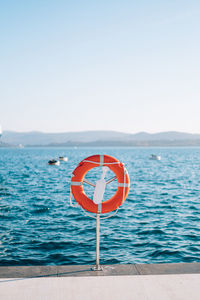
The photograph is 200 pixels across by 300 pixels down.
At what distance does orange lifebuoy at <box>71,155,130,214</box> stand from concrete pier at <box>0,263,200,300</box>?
69 cm

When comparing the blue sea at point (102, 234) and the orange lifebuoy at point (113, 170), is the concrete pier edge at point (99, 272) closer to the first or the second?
the orange lifebuoy at point (113, 170)

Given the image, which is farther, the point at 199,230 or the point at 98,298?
the point at 199,230

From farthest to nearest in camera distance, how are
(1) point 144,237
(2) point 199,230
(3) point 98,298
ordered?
(2) point 199,230, (1) point 144,237, (3) point 98,298

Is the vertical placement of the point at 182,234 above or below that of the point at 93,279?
below

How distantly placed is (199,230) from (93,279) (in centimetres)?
535


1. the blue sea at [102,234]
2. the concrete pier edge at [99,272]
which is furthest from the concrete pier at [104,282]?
the blue sea at [102,234]

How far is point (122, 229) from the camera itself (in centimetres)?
806

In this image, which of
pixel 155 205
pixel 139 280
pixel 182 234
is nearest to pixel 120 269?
pixel 139 280

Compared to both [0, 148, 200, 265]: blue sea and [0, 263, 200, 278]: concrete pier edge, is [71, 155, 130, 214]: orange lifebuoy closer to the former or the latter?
[0, 263, 200, 278]: concrete pier edge

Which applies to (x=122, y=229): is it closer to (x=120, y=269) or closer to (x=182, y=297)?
(x=120, y=269)

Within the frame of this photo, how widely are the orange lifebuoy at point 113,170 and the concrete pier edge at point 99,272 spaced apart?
0.68m

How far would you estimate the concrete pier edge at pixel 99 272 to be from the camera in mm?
3360

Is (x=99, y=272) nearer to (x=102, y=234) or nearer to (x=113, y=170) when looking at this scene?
(x=113, y=170)

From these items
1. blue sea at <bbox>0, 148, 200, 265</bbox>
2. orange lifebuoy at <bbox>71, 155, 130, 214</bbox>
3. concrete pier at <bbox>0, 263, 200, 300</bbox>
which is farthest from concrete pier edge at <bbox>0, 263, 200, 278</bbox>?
blue sea at <bbox>0, 148, 200, 265</bbox>
